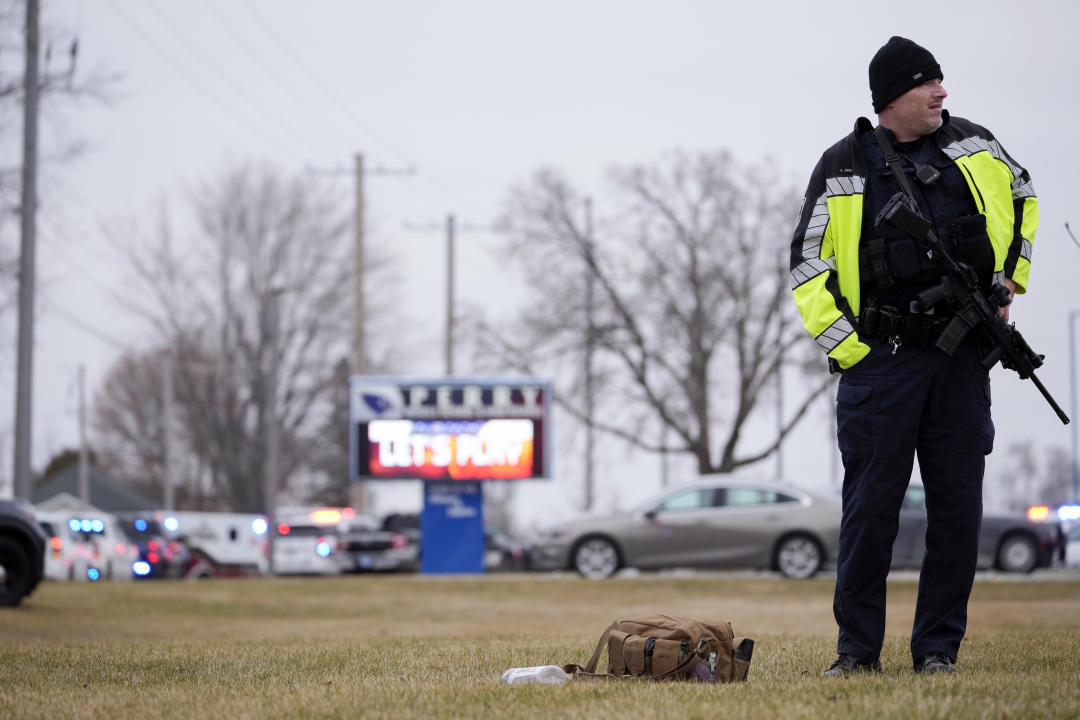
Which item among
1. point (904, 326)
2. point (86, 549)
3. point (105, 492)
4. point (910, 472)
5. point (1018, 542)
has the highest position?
point (105, 492)

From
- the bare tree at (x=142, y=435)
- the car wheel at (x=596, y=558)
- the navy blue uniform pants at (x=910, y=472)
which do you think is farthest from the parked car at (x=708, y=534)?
the bare tree at (x=142, y=435)

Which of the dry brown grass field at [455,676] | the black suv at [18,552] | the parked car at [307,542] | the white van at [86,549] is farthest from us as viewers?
the parked car at [307,542]

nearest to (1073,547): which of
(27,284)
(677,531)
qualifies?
(677,531)

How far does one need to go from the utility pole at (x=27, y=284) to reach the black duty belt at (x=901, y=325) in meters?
22.5

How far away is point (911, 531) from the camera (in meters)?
21.0

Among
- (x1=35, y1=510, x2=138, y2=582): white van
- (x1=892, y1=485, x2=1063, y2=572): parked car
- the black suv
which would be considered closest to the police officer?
the black suv

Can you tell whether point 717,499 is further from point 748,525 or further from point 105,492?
point 105,492

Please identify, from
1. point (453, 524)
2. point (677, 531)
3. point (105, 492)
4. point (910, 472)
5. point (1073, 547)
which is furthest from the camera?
point (105, 492)

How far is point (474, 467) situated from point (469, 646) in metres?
19.0

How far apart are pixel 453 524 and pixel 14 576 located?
520 inches

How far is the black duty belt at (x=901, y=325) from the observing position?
17.9ft

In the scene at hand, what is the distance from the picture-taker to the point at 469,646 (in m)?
8.19

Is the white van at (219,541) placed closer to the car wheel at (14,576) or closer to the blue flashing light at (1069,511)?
the car wheel at (14,576)

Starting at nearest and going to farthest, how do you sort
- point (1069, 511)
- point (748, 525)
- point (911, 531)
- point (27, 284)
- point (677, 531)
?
1. point (911, 531)
2. point (748, 525)
3. point (677, 531)
4. point (1069, 511)
5. point (27, 284)
